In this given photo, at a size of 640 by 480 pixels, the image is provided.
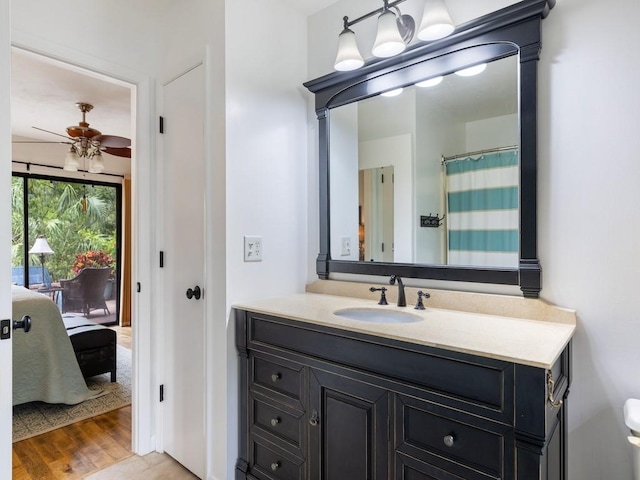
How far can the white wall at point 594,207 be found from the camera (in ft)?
4.17

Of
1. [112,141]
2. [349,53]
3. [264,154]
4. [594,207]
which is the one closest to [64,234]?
[112,141]

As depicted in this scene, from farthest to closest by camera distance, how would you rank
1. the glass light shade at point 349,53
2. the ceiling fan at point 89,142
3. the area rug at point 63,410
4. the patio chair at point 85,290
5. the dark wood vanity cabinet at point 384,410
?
the patio chair at point 85,290 < the ceiling fan at point 89,142 < the area rug at point 63,410 < the glass light shade at point 349,53 < the dark wood vanity cabinet at point 384,410

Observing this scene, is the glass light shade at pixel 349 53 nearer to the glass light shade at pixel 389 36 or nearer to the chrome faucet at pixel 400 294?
the glass light shade at pixel 389 36

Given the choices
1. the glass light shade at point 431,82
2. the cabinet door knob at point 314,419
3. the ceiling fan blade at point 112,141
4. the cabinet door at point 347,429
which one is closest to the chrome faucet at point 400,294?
the cabinet door at point 347,429

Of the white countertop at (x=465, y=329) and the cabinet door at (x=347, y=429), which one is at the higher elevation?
the white countertop at (x=465, y=329)

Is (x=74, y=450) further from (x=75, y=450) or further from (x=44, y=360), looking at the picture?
(x=44, y=360)

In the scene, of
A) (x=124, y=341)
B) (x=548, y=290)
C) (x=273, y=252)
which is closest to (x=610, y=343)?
(x=548, y=290)

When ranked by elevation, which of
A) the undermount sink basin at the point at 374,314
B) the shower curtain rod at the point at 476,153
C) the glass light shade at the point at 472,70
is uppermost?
the glass light shade at the point at 472,70

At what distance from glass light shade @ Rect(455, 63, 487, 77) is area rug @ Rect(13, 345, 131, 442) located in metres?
3.01

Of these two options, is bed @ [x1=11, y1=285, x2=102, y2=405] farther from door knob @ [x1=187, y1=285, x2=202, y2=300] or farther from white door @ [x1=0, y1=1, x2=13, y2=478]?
white door @ [x1=0, y1=1, x2=13, y2=478]

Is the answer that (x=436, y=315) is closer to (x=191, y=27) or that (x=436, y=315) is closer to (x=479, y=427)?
(x=479, y=427)

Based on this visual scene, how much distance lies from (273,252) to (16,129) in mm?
3849

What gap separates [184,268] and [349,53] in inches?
53.8

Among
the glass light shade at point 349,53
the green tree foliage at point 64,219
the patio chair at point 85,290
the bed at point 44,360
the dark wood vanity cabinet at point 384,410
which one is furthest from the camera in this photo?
the patio chair at point 85,290
